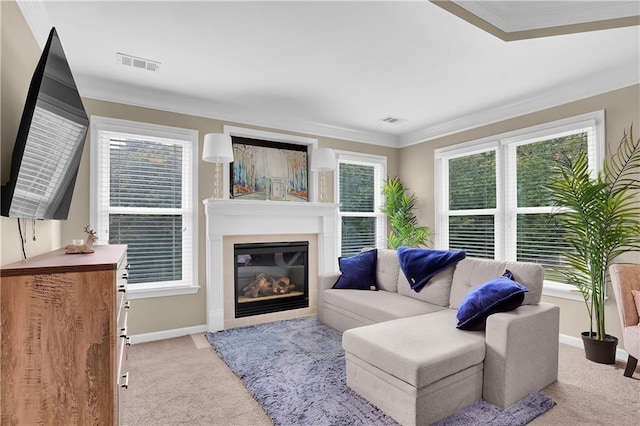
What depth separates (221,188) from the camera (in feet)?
13.2

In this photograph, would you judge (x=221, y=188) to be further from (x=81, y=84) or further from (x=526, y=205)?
(x=526, y=205)

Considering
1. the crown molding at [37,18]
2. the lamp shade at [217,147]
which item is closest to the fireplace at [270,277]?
the lamp shade at [217,147]

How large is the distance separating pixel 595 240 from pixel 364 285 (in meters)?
2.15

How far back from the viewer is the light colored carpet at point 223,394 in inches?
83.2

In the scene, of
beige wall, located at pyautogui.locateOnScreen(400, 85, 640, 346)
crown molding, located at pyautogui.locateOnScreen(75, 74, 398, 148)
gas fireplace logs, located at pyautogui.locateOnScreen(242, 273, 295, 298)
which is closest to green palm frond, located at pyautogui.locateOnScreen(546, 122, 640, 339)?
beige wall, located at pyautogui.locateOnScreen(400, 85, 640, 346)

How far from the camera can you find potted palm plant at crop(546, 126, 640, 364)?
2.92 m

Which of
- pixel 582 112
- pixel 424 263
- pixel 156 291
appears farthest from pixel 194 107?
pixel 582 112

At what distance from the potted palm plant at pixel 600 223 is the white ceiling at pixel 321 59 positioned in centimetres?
78

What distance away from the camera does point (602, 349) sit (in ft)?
9.62

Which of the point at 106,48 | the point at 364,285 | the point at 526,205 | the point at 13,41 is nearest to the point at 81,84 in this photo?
the point at 106,48

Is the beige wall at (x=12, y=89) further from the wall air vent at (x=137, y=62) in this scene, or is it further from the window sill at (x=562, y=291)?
the window sill at (x=562, y=291)

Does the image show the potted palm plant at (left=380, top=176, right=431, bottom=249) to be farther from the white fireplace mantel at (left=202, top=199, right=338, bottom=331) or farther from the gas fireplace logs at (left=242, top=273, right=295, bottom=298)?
the gas fireplace logs at (left=242, top=273, right=295, bottom=298)

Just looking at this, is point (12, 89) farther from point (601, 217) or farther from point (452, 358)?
point (601, 217)

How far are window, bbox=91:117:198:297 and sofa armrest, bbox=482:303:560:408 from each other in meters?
2.96
